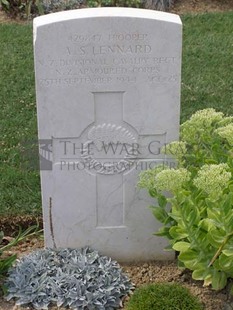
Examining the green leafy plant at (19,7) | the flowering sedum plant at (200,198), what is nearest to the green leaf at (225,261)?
the flowering sedum plant at (200,198)

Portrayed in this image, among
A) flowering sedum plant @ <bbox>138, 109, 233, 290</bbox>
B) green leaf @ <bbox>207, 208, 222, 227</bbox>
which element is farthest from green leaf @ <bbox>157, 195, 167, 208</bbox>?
green leaf @ <bbox>207, 208, 222, 227</bbox>

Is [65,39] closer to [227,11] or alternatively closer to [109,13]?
[109,13]

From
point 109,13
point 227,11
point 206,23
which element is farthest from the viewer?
point 227,11

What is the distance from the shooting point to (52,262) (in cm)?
372

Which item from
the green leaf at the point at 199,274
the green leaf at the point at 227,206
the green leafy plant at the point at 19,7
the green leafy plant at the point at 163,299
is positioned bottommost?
the green leafy plant at the point at 163,299

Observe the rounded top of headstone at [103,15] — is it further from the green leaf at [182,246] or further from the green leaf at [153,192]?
the green leaf at [182,246]

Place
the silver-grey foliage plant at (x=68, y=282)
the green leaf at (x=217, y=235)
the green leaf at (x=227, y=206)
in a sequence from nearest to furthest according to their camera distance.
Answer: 1. the green leaf at (x=227, y=206)
2. the green leaf at (x=217, y=235)
3. the silver-grey foliage plant at (x=68, y=282)

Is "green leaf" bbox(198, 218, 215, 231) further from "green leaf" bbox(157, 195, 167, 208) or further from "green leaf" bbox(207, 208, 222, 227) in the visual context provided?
"green leaf" bbox(157, 195, 167, 208)

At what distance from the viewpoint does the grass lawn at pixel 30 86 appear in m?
4.73

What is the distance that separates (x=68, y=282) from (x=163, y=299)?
20.0 inches

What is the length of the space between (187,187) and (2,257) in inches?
48.9

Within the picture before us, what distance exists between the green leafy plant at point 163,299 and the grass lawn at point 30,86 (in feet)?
3.84

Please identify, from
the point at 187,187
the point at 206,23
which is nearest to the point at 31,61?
the point at 206,23

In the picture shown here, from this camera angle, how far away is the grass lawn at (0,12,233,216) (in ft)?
15.5
